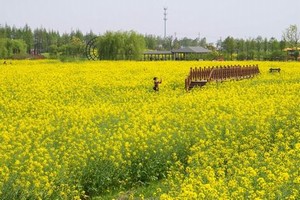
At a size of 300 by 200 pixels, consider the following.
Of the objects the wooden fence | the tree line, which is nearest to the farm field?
the wooden fence

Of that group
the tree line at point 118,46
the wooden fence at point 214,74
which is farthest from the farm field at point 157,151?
the tree line at point 118,46

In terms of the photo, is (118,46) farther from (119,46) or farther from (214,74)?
(214,74)

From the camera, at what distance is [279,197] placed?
21.4 feet

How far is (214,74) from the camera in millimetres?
26250

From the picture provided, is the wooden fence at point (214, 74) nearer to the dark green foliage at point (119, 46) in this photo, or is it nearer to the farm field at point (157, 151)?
the farm field at point (157, 151)

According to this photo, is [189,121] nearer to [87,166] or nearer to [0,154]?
[87,166]

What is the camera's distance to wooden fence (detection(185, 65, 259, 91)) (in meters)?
23.1

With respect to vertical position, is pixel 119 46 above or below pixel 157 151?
above

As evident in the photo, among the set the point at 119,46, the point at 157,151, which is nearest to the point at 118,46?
the point at 119,46

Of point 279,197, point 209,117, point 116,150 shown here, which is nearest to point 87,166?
point 116,150

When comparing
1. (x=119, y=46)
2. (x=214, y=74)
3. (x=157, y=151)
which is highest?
(x=119, y=46)

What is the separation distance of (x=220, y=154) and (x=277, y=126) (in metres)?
2.62

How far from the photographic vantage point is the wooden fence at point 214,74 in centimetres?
2306

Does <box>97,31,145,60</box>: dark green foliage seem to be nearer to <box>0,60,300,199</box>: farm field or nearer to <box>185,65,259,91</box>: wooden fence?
<box>185,65,259,91</box>: wooden fence
